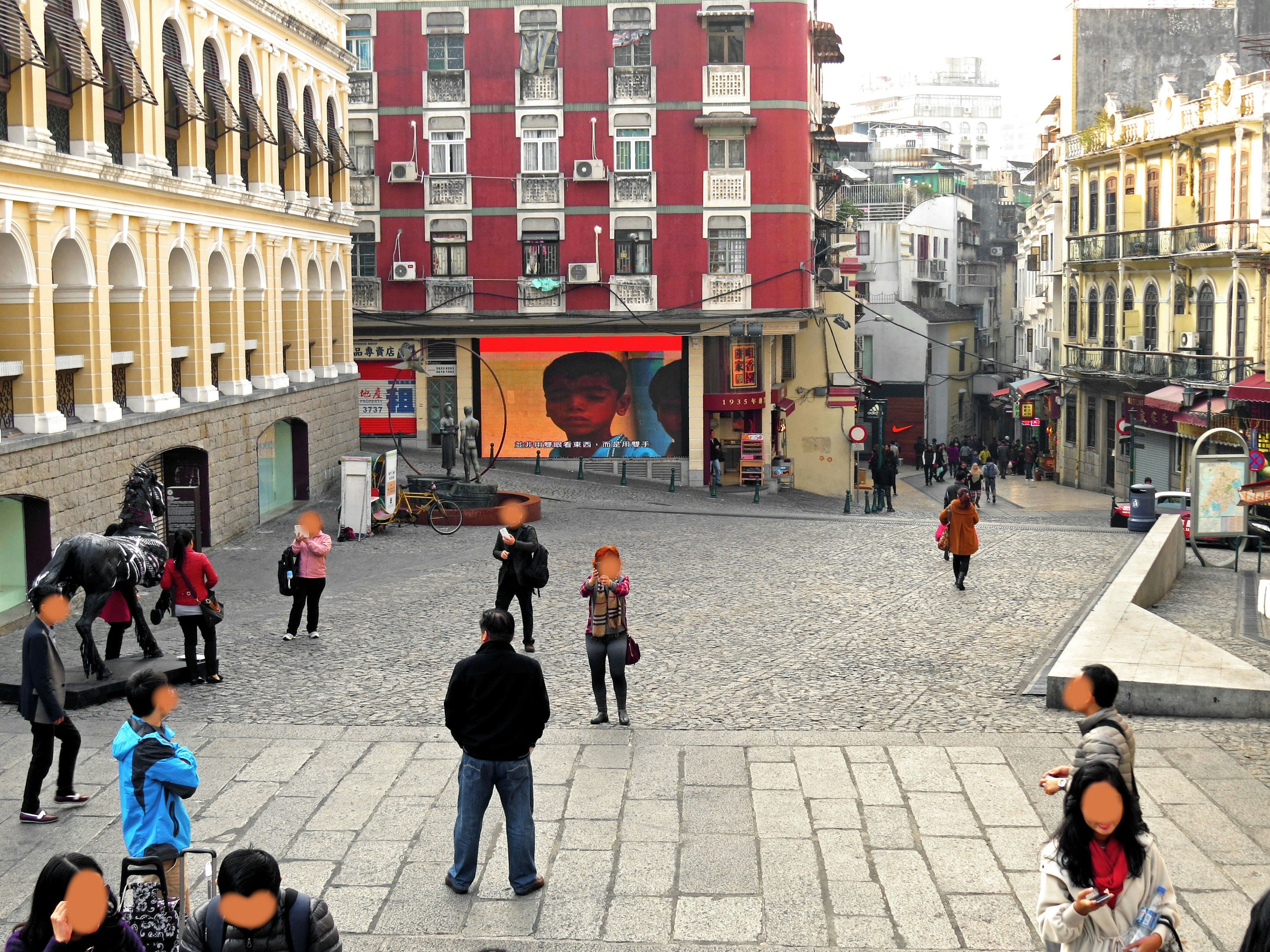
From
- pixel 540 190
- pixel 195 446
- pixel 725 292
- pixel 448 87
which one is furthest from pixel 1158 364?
pixel 195 446

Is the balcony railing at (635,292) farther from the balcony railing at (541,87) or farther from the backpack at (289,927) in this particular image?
the backpack at (289,927)

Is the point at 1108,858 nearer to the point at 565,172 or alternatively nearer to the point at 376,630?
the point at 376,630

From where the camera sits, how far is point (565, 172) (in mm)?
39688

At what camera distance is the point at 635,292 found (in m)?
39.6

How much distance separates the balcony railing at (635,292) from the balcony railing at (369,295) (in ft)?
21.0

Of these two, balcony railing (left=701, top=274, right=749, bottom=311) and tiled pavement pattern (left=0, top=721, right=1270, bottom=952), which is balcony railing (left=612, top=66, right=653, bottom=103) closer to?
balcony railing (left=701, top=274, right=749, bottom=311)

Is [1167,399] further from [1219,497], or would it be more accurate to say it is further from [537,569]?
[537,569]

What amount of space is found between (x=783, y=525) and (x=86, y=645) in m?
17.9

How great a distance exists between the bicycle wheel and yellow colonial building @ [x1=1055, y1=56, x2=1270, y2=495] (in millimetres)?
20649

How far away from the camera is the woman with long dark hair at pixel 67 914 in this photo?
5.08m

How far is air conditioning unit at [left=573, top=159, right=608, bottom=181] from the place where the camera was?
39.3 metres

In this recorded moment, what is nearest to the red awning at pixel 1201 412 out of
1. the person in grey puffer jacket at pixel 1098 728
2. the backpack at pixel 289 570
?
the backpack at pixel 289 570

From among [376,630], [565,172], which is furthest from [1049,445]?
[376,630]

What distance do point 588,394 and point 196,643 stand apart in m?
25.1
